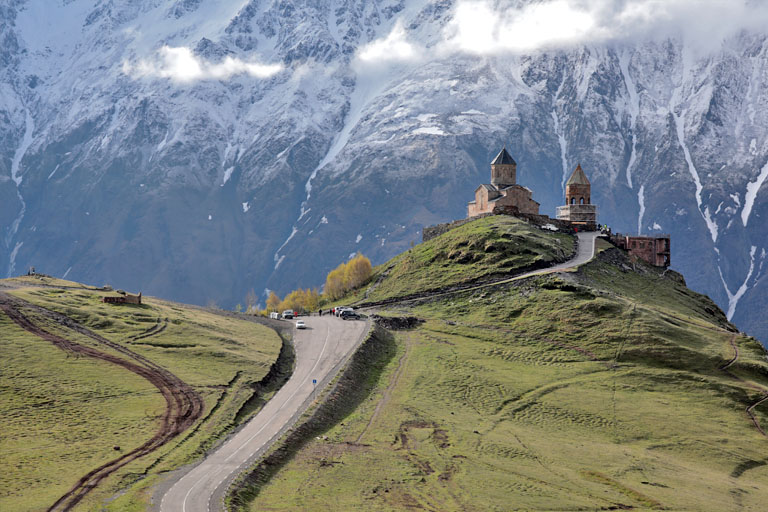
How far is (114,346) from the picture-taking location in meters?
86.1

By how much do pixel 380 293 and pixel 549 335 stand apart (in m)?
→ 35.2

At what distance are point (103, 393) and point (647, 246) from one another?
105 meters

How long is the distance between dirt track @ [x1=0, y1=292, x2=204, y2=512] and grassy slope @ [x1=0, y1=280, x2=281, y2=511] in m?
0.84

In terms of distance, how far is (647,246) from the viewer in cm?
14612

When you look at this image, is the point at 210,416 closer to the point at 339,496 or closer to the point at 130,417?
the point at 130,417

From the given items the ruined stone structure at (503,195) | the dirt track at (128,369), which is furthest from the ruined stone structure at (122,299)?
the ruined stone structure at (503,195)

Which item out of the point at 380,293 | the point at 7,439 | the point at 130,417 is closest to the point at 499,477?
the point at 130,417

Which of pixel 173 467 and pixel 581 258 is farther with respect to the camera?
pixel 581 258

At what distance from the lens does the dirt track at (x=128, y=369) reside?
5322cm

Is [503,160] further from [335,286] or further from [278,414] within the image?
[278,414]

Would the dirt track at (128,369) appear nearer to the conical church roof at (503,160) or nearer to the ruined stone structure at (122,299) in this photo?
the ruined stone structure at (122,299)

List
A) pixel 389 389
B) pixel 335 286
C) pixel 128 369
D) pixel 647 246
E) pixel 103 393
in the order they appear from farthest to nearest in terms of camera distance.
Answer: pixel 335 286 < pixel 647 246 < pixel 389 389 < pixel 128 369 < pixel 103 393

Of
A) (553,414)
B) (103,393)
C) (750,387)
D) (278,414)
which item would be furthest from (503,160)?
(103,393)

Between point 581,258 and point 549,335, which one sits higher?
point 581,258
